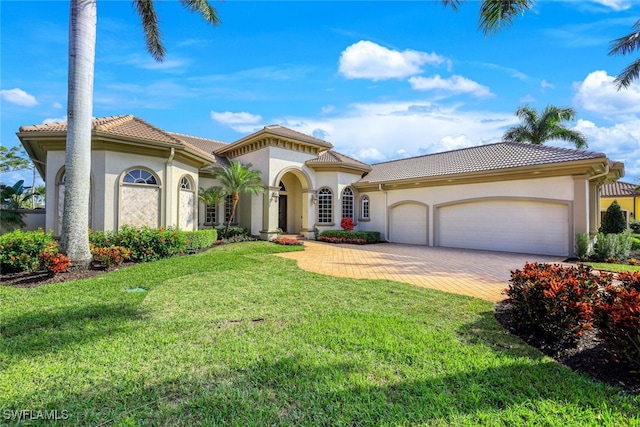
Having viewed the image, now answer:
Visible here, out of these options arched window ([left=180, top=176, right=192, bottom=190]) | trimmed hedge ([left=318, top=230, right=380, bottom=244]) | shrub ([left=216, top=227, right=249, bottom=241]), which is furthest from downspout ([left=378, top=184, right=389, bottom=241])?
arched window ([left=180, top=176, right=192, bottom=190])

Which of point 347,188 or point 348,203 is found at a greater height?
point 347,188

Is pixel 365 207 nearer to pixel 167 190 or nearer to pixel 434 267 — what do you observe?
pixel 434 267

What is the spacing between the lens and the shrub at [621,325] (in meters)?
3.12

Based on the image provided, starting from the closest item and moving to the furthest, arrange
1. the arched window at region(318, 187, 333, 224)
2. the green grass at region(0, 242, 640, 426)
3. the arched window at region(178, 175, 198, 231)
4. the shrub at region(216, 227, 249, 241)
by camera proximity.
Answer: the green grass at region(0, 242, 640, 426) < the arched window at region(178, 175, 198, 231) < the shrub at region(216, 227, 249, 241) < the arched window at region(318, 187, 333, 224)

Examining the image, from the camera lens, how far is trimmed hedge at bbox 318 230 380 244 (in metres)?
16.9

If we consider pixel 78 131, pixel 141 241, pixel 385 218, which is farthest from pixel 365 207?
pixel 78 131

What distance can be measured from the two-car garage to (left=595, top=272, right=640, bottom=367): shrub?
34.8 ft

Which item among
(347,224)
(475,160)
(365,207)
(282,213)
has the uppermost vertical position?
(475,160)

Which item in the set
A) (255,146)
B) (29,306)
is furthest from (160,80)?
(29,306)

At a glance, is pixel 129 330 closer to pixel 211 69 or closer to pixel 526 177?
pixel 211 69

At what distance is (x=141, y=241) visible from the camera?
995 cm

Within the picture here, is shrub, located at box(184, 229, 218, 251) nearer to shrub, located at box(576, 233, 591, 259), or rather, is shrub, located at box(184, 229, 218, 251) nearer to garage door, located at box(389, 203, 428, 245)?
garage door, located at box(389, 203, 428, 245)

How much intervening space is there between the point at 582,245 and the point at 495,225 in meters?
3.19

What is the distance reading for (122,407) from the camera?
8.91 feet
